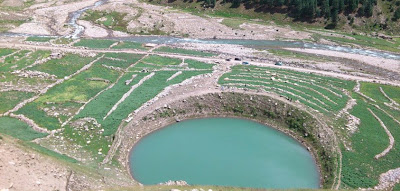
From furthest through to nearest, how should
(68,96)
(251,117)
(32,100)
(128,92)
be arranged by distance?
(128,92) < (68,96) < (32,100) < (251,117)

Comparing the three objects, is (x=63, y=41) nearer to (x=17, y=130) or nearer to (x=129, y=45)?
(x=129, y=45)

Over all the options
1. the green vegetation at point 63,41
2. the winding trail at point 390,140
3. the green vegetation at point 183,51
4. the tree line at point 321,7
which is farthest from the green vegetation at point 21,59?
the tree line at point 321,7

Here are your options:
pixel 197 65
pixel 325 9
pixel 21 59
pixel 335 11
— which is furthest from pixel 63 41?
pixel 335 11

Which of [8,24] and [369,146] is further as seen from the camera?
[8,24]

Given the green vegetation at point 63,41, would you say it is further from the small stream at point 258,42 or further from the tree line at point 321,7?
the tree line at point 321,7

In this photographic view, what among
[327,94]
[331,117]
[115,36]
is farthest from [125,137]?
[115,36]

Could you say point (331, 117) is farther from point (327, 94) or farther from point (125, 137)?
point (125, 137)

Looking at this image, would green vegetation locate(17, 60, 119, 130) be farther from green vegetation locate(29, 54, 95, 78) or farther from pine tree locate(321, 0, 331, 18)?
pine tree locate(321, 0, 331, 18)
